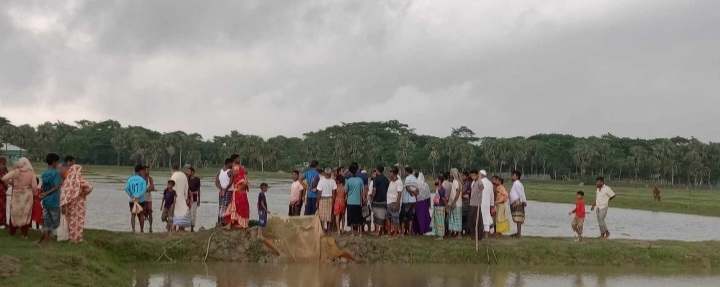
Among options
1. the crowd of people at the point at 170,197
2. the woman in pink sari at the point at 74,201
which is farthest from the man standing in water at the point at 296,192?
the woman in pink sari at the point at 74,201

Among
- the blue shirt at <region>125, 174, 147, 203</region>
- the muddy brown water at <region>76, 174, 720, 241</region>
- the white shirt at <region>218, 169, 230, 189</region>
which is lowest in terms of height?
the muddy brown water at <region>76, 174, 720, 241</region>

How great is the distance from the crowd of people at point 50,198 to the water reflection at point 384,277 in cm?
164

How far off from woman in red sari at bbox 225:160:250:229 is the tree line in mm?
89844

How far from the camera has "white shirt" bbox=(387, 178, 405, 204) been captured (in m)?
16.5

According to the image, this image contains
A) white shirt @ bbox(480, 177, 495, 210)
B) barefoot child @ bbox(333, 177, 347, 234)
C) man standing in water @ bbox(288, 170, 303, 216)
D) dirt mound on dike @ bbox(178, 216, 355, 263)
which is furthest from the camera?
man standing in water @ bbox(288, 170, 303, 216)

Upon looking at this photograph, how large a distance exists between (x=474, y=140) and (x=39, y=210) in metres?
118

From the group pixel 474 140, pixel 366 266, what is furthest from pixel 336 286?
pixel 474 140

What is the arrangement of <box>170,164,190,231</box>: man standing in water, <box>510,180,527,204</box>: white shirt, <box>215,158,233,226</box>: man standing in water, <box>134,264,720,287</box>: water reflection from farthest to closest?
<box>510,180,527,204</box>: white shirt < <box>170,164,190,231</box>: man standing in water < <box>215,158,233,226</box>: man standing in water < <box>134,264,720,287</box>: water reflection

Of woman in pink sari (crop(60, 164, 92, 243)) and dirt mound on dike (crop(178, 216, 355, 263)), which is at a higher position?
woman in pink sari (crop(60, 164, 92, 243))

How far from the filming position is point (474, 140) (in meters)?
129

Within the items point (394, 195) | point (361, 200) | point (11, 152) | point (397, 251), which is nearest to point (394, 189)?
point (394, 195)

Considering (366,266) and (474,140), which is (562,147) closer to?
(474,140)

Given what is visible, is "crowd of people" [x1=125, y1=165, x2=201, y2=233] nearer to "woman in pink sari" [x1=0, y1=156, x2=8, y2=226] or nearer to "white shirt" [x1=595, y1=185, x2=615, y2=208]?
"woman in pink sari" [x1=0, y1=156, x2=8, y2=226]

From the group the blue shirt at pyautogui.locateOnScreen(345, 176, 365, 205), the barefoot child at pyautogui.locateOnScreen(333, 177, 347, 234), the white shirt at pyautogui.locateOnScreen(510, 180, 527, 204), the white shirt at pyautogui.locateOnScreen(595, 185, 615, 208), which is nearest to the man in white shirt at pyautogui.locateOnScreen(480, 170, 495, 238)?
the white shirt at pyautogui.locateOnScreen(510, 180, 527, 204)
